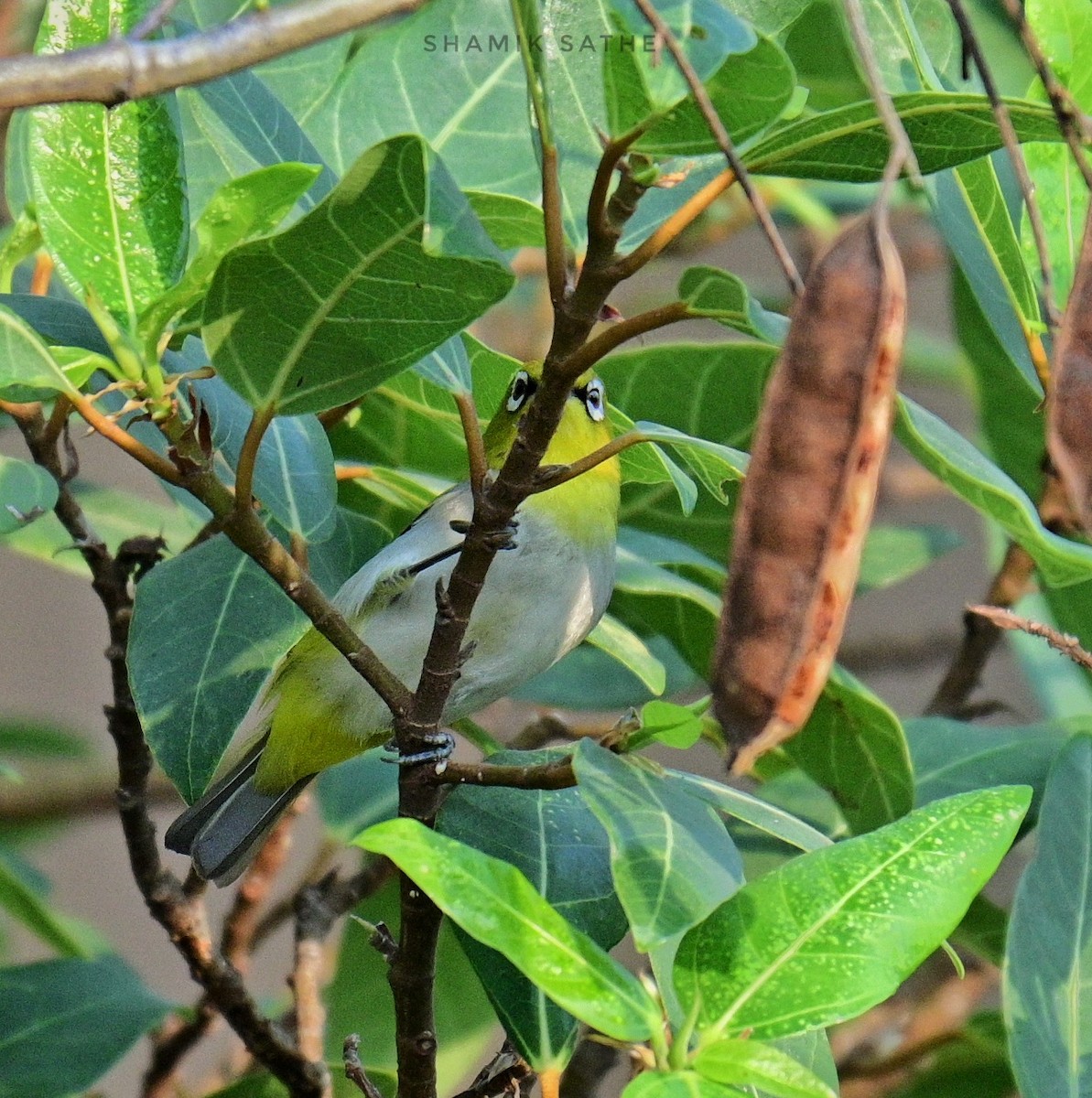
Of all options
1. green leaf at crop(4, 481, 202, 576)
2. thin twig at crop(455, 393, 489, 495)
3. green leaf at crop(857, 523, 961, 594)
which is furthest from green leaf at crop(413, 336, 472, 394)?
green leaf at crop(857, 523, 961, 594)

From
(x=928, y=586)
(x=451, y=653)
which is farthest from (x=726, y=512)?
(x=928, y=586)

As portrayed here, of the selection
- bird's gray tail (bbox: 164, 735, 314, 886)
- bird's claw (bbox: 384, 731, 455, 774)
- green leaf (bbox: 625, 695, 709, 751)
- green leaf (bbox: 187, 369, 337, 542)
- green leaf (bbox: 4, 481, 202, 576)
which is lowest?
bird's gray tail (bbox: 164, 735, 314, 886)

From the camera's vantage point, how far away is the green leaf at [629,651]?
133 cm

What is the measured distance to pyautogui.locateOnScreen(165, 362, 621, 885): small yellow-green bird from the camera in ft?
5.03

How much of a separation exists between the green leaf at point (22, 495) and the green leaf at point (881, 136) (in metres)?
0.63

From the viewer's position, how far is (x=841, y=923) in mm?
862

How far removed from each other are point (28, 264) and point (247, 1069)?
938 millimetres

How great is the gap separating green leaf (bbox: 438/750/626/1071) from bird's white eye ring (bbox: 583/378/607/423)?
23.4 inches

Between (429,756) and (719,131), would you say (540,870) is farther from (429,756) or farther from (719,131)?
(719,131)

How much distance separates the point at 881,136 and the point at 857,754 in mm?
657

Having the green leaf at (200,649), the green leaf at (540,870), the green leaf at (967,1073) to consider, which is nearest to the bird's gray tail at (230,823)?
the green leaf at (200,649)

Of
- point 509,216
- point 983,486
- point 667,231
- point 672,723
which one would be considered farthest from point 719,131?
point 509,216

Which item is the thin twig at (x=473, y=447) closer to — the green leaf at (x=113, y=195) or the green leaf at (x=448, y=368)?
the green leaf at (x=448, y=368)

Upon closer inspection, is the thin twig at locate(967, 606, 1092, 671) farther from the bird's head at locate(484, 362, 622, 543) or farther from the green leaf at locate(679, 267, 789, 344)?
the bird's head at locate(484, 362, 622, 543)
